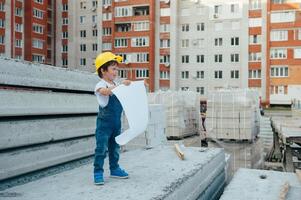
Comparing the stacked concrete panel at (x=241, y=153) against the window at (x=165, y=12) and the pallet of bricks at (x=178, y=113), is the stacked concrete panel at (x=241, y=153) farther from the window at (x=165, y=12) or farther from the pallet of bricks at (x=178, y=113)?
the window at (x=165, y=12)

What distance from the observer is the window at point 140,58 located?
4419 cm

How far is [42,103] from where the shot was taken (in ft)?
10.3

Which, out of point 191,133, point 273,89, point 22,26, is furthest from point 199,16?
point 191,133

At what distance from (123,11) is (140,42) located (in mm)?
4568

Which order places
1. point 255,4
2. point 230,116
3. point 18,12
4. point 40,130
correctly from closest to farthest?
point 40,130 → point 230,116 → point 255,4 → point 18,12

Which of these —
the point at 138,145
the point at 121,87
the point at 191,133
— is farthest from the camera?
the point at 191,133

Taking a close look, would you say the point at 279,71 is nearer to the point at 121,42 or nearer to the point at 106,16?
the point at 121,42

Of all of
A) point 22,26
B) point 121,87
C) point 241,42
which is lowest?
point 121,87

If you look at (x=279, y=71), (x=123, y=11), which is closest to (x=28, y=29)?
(x=123, y=11)

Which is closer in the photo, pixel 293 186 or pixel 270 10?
pixel 293 186

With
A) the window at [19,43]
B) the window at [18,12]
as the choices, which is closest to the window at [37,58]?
the window at [19,43]

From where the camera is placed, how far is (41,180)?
2928 mm

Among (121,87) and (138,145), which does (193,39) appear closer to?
(138,145)

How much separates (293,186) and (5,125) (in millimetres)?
2532
